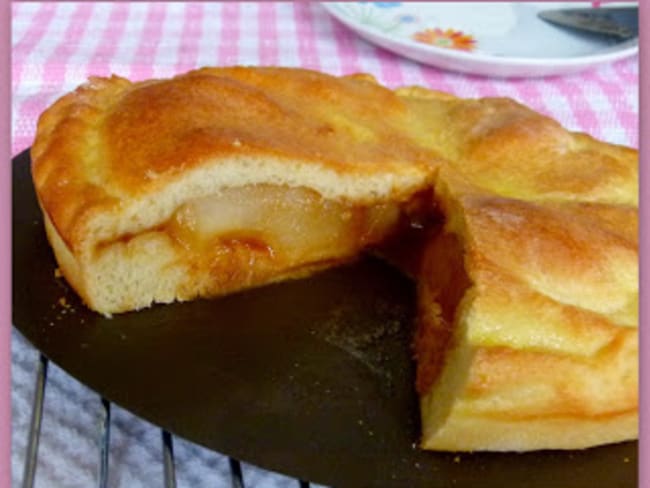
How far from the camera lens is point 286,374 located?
1.41 metres

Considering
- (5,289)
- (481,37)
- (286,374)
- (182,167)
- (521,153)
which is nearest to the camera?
(5,289)

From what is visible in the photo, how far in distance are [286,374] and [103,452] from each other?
0.29m

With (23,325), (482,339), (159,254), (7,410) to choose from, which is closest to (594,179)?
(482,339)

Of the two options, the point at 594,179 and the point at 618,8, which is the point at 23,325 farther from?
the point at 618,8

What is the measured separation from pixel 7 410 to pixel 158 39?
226 centimetres

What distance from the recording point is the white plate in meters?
2.62

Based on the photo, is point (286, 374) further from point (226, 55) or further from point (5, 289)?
point (226, 55)

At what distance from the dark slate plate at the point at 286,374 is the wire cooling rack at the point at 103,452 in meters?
0.05

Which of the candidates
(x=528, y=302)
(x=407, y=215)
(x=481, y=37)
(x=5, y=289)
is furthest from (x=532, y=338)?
(x=481, y=37)

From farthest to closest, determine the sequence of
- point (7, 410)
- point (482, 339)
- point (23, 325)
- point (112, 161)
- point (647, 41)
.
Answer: point (112, 161) < point (23, 325) < point (482, 339) < point (7, 410) < point (647, 41)

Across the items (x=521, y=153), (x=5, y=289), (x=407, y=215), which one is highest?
(x=5, y=289)

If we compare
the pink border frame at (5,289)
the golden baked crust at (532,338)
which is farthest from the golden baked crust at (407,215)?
the pink border frame at (5,289)

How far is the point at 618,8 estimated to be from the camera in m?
2.96

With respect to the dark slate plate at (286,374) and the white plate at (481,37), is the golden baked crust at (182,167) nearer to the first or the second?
the dark slate plate at (286,374)
